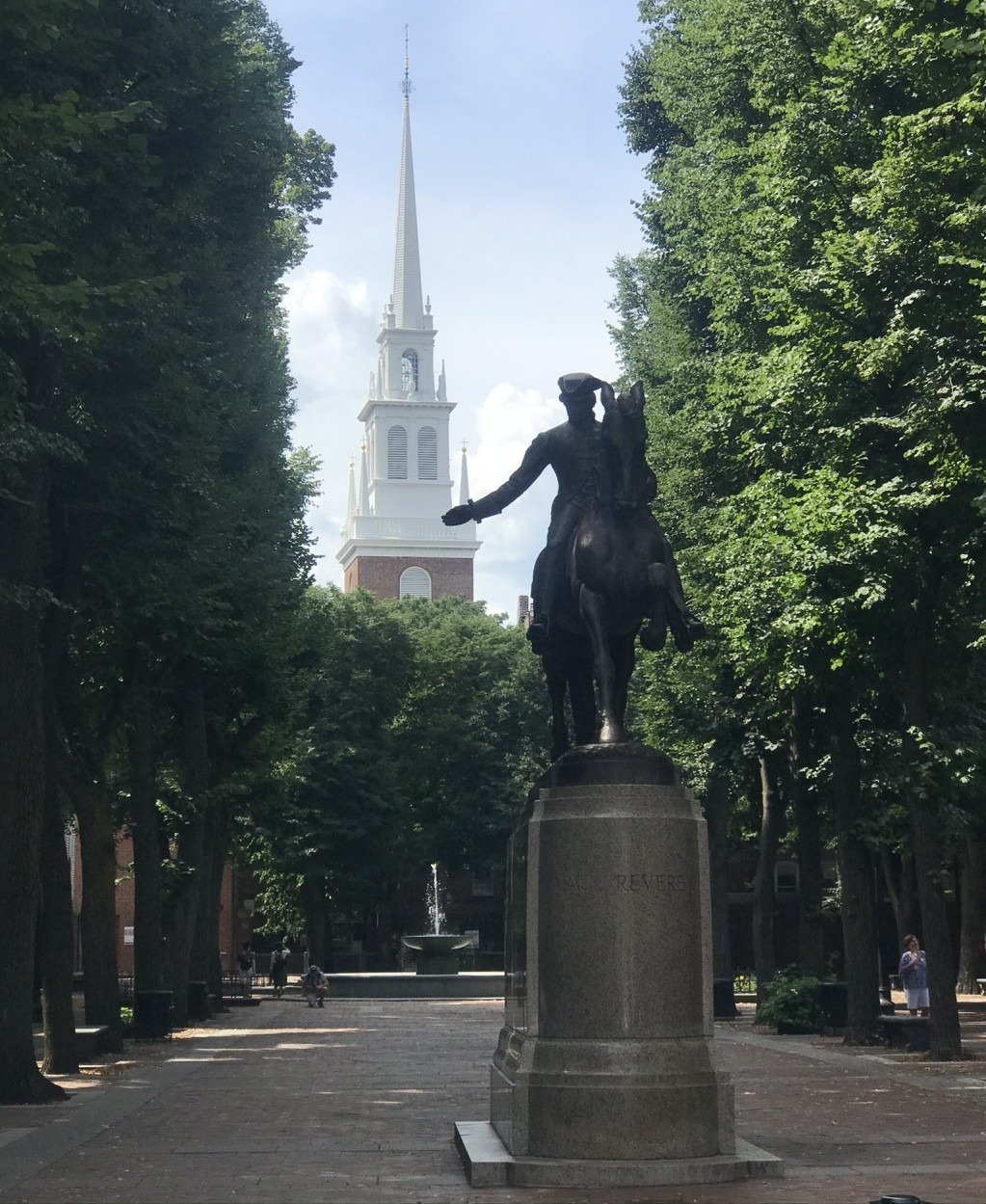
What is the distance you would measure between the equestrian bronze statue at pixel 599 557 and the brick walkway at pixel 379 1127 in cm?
353

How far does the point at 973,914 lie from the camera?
49594mm

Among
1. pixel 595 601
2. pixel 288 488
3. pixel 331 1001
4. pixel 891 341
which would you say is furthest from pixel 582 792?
pixel 331 1001

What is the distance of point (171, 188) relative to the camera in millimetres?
22078

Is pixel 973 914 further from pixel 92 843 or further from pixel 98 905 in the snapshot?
pixel 92 843

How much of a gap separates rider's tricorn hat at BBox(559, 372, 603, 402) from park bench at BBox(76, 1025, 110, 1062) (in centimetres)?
1420

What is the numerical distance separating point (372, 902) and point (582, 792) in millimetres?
62434

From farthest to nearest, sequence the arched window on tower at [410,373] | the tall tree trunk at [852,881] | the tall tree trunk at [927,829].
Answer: the arched window on tower at [410,373]
the tall tree trunk at [852,881]
the tall tree trunk at [927,829]

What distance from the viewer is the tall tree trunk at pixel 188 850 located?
35.9 m

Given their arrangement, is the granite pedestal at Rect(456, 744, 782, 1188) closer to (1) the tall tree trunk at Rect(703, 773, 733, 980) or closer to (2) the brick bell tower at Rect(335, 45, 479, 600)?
(1) the tall tree trunk at Rect(703, 773, 733, 980)

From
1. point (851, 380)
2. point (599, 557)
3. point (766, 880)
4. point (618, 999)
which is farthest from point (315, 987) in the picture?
point (618, 999)

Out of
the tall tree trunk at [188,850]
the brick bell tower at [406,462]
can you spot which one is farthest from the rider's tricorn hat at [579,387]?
the brick bell tower at [406,462]

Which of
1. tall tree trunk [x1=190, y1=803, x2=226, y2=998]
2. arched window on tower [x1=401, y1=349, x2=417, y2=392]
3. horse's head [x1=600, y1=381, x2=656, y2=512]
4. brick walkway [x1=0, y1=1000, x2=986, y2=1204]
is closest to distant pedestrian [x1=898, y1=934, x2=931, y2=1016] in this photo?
brick walkway [x1=0, y1=1000, x2=986, y2=1204]

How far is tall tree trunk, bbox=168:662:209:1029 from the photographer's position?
35.9 meters

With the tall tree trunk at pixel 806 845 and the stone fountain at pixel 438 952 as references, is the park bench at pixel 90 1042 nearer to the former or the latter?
the tall tree trunk at pixel 806 845
